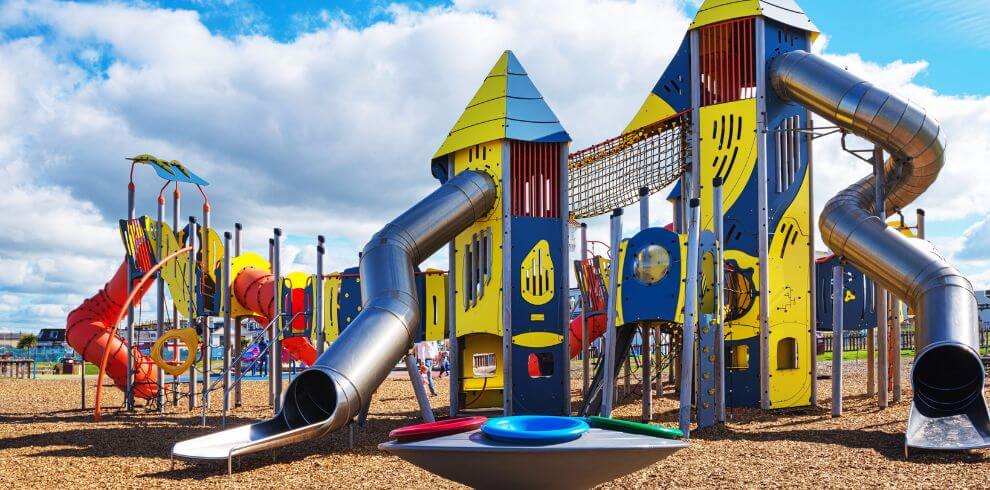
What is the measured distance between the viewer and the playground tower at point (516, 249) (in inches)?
537

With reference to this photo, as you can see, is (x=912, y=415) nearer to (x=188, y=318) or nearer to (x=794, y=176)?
(x=794, y=176)

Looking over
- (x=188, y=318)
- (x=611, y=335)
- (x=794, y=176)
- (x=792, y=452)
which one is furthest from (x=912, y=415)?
(x=188, y=318)

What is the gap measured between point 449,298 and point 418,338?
0.95 m

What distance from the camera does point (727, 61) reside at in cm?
1470

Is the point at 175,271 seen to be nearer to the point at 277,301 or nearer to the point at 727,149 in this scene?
the point at 277,301

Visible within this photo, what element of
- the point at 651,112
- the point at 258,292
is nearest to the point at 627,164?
the point at 651,112

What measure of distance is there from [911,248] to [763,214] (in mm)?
2939

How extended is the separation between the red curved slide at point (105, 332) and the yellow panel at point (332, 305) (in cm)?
568

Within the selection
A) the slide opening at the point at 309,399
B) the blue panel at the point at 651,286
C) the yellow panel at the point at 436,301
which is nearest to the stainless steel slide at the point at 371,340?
the slide opening at the point at 309,399

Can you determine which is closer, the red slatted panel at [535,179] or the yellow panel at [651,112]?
the red slatted panel at [535,179]

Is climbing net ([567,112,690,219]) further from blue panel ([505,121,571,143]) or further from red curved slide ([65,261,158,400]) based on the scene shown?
red curved slide ([65,261,158,400])

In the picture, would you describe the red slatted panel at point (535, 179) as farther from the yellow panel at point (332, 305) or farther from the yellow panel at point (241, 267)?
the yellow panel at point (241, 267)

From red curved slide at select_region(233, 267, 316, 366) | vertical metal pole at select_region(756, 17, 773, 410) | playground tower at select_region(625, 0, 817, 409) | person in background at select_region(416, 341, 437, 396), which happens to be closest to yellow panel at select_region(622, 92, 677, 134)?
playground tower at select_region(625, 0, 817, 409)

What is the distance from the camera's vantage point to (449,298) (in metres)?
14.2
